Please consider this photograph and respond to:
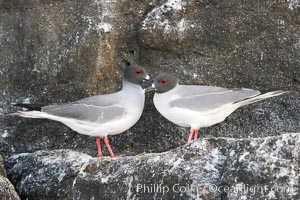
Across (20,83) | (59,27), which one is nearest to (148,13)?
(59,27)

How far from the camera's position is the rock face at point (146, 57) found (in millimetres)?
6484

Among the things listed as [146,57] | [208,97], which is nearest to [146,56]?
[146,57]

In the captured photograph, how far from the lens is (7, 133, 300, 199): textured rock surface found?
172 inches

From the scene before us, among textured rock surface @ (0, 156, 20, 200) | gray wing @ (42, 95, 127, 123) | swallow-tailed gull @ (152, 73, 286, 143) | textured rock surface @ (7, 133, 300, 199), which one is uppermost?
swallow-tailed gull @ (152, 73, 286, 143)

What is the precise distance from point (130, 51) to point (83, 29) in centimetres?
47

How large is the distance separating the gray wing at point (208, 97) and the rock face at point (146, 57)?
0.79 meters

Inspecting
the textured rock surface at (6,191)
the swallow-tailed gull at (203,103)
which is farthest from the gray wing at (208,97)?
the textured rock surface at (6,191)

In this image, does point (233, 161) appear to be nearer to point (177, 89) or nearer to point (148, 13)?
point (177, 89)

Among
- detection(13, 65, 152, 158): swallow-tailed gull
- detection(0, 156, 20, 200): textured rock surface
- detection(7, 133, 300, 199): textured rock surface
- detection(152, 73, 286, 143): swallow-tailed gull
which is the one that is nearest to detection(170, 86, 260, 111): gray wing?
detection(152, 73, 286, 143): swallow-tailed gull

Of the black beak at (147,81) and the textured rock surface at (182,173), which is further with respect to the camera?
the black beak at (147,81)

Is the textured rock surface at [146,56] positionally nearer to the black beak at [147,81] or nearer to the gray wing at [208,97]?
the black beak at [147,81]

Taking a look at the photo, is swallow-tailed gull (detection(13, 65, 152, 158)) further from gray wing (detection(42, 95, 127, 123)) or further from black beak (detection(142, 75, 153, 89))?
black beak (detection(142, 75, 153, 89))

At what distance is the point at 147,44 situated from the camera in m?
6.64

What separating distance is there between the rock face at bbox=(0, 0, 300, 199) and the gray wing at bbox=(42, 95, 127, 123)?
59 centimetres
